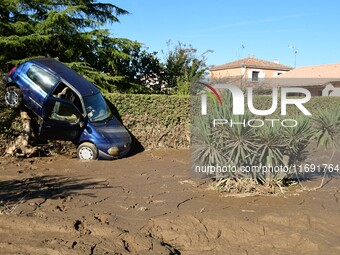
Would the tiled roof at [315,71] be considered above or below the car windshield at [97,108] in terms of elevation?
above

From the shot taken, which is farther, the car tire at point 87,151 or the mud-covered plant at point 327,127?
the car tire at point 87,151

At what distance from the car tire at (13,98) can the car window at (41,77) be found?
0.51m

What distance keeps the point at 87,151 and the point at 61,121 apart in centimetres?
103

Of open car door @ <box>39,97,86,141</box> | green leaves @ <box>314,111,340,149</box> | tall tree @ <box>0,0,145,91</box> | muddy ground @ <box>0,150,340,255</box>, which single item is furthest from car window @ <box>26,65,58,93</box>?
green leaves @ <box>314,111,340,149</box>

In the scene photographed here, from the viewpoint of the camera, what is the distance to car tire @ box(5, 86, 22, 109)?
1005cm

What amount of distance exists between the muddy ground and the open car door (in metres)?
1.64

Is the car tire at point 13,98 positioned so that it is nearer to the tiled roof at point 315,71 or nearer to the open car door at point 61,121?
the open car door at point 61,121

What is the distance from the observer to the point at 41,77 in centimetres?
1016

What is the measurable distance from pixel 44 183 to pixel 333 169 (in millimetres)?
6689

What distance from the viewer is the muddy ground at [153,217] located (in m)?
4.57

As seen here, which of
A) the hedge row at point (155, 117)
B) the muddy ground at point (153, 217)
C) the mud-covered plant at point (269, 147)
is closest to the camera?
the muddy ground at point (153, 217)

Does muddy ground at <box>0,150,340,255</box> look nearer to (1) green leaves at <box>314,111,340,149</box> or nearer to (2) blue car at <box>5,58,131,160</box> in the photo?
(1) green leaves at <box>314,111,340,149</box>

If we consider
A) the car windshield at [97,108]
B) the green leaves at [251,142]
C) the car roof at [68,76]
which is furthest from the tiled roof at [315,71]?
the green leaves at [251,142]

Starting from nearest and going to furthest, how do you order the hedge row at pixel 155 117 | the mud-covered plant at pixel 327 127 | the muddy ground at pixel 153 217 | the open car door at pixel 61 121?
the muddy ground at pixel 153 217 < the mud-covered plant at pixel 327 127 < the open car door at pixel 61 121 < the hedge row at pixel 155 117
